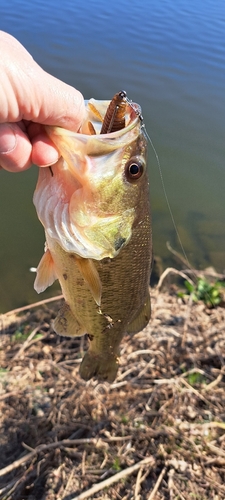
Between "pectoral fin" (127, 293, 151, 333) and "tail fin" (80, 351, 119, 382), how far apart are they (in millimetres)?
294

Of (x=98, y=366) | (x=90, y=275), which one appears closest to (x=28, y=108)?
(x=90, y=275)

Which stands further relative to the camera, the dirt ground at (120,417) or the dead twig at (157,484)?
the dirt ground at (120,417)

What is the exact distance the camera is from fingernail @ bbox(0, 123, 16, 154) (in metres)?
1.52

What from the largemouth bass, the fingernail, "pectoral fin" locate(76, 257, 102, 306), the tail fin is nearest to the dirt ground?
the tail fin

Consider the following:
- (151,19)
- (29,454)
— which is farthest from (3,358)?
(151,19)

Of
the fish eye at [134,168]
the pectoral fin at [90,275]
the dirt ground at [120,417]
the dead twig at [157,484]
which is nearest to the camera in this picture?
the fish eye at [134,168]

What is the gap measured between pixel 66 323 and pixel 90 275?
566 millimetres

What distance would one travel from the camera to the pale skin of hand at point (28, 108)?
55.6 inches

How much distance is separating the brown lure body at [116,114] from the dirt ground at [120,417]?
7.91ft

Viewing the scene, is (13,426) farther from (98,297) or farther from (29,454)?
(98,297)

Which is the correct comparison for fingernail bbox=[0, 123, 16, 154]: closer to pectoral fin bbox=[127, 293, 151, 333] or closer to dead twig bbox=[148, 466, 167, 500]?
pectoral fin bbox=[127, 293, 151, 333]

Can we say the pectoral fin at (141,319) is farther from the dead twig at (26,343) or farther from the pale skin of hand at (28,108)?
the dead twig at (26,343)

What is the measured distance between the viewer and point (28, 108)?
1.47 m

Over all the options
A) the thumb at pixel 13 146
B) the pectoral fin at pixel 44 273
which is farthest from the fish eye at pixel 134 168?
the pectoral fin at pixel 44 273
